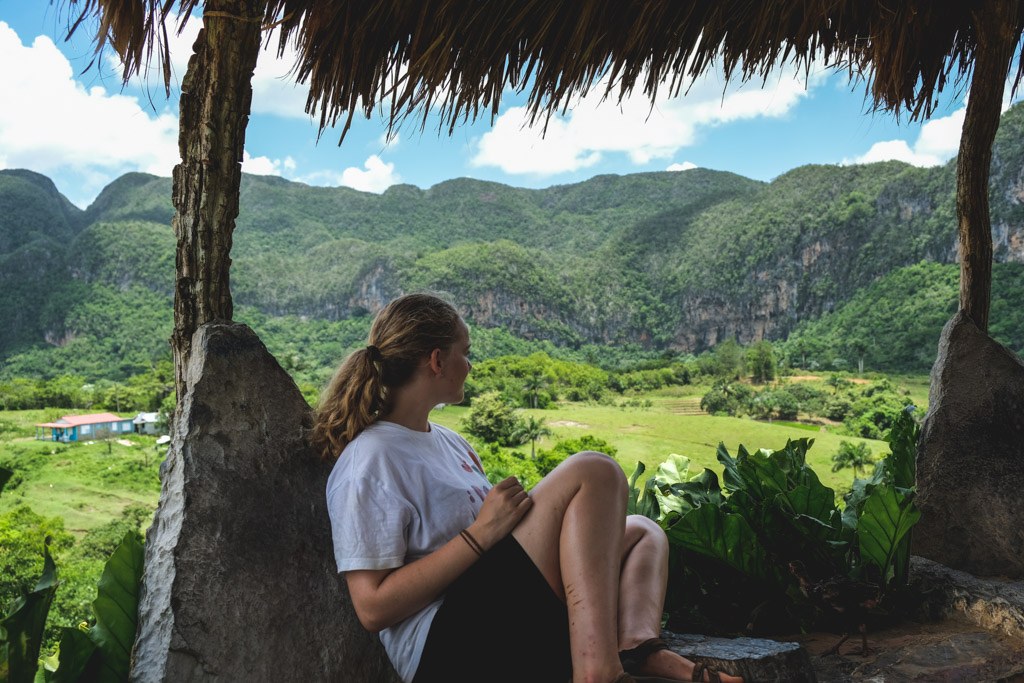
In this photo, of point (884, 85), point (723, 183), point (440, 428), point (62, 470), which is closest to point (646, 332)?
point (723, 183)

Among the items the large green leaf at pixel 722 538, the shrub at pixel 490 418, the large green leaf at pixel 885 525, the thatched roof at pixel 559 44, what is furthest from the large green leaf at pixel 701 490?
the shrub at pixel 490 418

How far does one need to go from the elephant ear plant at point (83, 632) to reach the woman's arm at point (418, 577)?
444 millimetres

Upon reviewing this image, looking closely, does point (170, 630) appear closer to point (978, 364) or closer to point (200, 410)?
point (200, 410)

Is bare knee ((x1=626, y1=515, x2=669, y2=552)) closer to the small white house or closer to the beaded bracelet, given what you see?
the beaded bracelet

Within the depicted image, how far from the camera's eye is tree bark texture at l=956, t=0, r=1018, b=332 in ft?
7.16

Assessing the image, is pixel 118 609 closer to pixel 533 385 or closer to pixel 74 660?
pixel 74 660

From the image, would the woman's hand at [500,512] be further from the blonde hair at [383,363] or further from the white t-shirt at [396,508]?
the blonde hair at [383,363]

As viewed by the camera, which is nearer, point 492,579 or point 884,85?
point 492,579

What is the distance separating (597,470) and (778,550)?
928 mm

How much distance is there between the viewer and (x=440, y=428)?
4.83ft

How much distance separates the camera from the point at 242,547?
1319mm

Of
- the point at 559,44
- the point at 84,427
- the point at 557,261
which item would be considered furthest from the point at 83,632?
the point at 557,261

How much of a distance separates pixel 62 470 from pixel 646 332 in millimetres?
13040

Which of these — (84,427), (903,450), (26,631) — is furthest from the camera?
(84,427)
